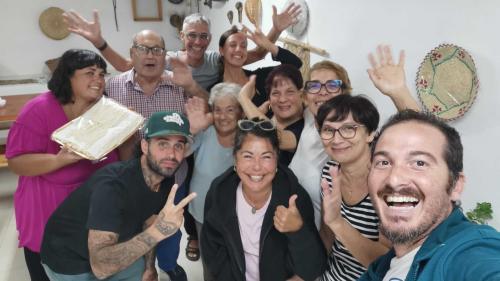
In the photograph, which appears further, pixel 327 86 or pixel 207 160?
pixel 207 160

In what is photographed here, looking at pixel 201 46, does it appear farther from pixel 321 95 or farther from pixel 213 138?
pixel 321 95

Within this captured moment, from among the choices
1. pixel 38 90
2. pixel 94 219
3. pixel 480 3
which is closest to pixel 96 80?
pixel 94 219

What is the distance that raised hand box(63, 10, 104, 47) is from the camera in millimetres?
2244

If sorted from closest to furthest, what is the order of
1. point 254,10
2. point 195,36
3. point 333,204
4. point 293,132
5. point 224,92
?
point 333,204, point 293,132, point 224,92, point 195,36, point 254,10

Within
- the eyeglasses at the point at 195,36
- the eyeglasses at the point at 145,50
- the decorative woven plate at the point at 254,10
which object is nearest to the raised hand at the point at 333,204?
the eyeglasses at the point at 145,50

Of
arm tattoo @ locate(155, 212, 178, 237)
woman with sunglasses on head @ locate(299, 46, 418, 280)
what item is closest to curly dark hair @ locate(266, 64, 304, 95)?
woman with sunglasses on head @ locate(299, 46, 418, 280)

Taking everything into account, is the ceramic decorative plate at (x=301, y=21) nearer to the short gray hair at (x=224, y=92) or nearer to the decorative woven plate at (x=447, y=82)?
the short gray hair at (x=224, y=92)

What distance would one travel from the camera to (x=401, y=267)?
0.94 m

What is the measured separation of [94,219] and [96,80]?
2.51ft

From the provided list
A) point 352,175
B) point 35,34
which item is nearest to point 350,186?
point 352,175

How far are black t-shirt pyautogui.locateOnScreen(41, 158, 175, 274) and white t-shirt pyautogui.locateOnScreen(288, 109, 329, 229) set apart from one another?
68 cm

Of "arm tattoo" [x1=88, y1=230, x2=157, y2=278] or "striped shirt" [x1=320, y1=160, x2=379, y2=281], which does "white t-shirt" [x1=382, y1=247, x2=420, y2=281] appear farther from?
"arm tattoo" [x1=88, y1=230, x2=157, y2=278]

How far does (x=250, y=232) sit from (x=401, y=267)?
2.30 ft

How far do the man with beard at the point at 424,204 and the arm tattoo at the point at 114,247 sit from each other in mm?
886
